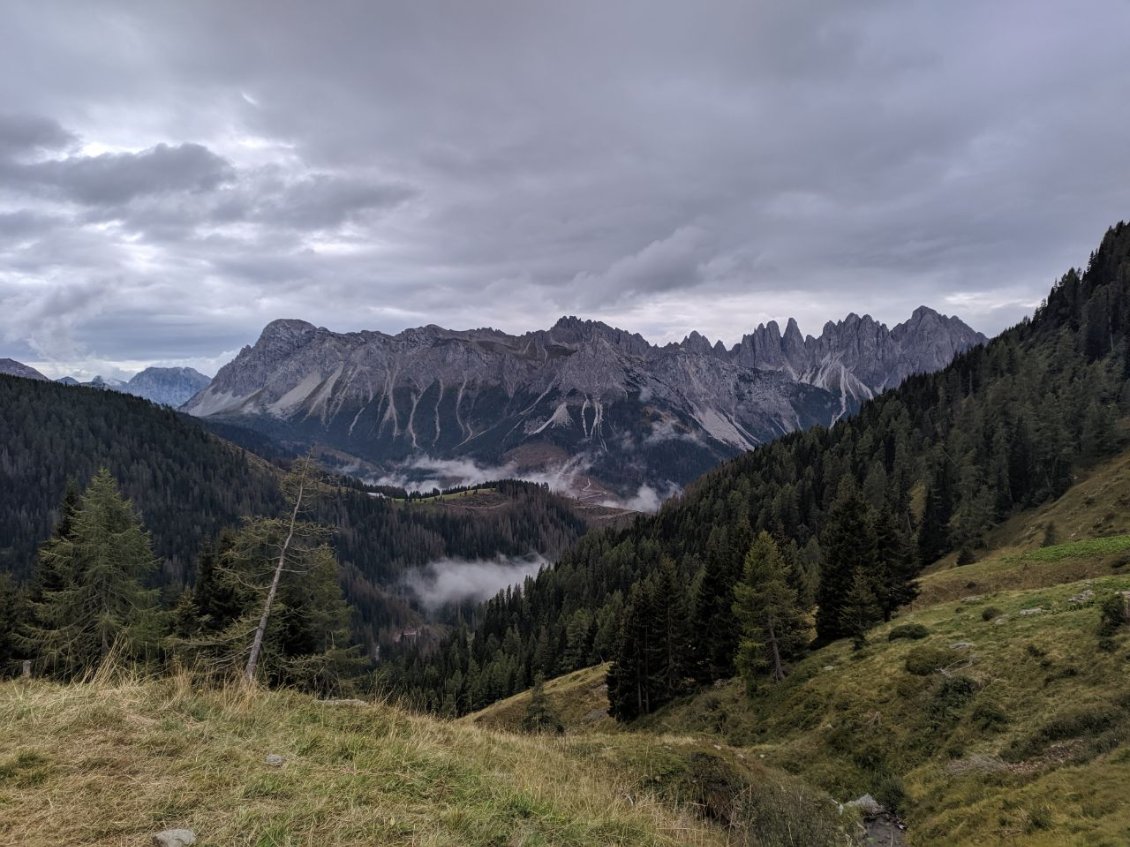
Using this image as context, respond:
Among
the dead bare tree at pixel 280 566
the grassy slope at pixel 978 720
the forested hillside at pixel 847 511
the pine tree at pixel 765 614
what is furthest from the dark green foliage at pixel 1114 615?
the dead bare tree at pixel 280 566

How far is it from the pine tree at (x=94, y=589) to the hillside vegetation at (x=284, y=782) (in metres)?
27.5

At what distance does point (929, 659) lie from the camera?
89.4ft

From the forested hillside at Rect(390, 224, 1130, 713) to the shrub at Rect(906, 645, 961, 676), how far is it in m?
11.6

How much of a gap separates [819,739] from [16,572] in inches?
9737

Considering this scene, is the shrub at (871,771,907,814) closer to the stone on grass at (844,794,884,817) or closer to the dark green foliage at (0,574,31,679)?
the stone on grass at (844,794,884,817)

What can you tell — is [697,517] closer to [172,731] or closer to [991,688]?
[991,688]

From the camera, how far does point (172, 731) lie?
8.73 meters

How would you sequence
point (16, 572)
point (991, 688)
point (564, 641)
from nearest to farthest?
point (991, 688) → point (564, 641) → point (16, 572)

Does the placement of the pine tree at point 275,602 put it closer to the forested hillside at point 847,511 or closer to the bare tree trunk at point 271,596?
the bare tree trunk at point 271,596

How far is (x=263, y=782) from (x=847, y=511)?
47432 mm

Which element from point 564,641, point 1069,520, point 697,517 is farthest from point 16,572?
point 1069,520

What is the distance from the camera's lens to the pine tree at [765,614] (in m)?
38.1

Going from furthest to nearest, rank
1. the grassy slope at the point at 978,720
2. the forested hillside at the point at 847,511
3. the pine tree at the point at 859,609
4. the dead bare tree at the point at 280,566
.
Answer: the forested hillside at the point at 847,511, the pine tree at the point at 859,609, the dead bare tree at the point at 280,566, the grassy slope at the point at 978,720

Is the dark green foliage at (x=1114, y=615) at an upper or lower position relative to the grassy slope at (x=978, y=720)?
upper
